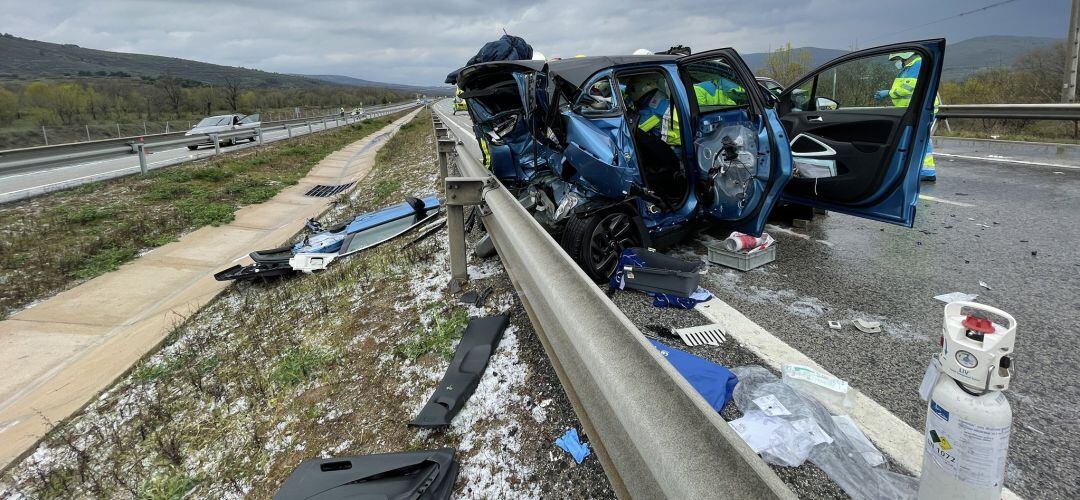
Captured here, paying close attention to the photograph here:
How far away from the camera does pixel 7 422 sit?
4.03 meters

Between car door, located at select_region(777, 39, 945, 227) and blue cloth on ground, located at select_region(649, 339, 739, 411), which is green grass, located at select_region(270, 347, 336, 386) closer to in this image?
blue cloth on ground, located at select_region(649, 339, 739, 411)

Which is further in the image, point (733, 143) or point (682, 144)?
point (682, 144)

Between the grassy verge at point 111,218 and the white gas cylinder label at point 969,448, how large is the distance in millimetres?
8564

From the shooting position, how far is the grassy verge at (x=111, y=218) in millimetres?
6898

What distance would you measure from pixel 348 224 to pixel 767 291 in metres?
5.32

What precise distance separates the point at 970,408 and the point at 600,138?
2.89m

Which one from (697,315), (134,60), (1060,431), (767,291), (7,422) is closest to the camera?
(1060,431)

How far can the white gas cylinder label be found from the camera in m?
1.23

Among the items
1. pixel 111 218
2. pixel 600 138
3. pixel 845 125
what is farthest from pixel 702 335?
pixel 111 218

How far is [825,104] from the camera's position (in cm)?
539

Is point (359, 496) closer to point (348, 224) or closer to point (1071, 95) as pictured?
point (348, 224)

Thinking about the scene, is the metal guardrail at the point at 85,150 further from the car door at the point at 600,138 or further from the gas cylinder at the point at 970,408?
the gas cylinder at the point at 970,408

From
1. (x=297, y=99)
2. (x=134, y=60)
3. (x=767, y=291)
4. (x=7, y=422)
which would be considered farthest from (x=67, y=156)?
(x=134, y=60)

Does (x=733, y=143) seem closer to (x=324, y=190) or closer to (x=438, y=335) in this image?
(x=438, y=335)
